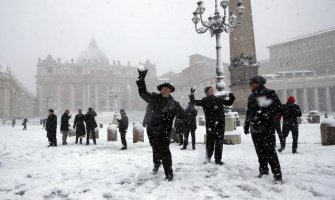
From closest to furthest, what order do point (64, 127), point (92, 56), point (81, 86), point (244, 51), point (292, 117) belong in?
1. point (292, 117)
2. point (64, 127)
3. point (244, 51)
4. point (81, 86)
5. point (92, 56)

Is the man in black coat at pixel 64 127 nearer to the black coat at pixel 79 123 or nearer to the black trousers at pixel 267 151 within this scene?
the black coat at pixel 79 123

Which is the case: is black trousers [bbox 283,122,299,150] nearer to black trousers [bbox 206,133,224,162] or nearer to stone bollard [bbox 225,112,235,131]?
stone bollard [bbox 225,112,235,131]

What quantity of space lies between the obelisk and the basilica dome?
8273 centimetres

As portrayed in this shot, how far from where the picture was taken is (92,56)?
318 feet

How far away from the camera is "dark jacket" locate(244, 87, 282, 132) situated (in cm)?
462

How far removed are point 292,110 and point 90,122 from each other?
765 centimetres

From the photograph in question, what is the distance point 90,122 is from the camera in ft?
36.5

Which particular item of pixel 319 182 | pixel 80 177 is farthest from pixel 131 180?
pixel 319 182

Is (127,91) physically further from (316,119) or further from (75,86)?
(316,119)

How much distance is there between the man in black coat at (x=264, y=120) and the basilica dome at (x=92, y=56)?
92.7 metres

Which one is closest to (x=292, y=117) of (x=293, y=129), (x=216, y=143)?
(x=293, y=129)

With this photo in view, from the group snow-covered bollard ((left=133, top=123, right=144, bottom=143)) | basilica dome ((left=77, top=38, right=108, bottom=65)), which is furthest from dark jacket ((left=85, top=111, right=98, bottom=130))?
basilica dome ((left=77, top=38, right=108, bottom=65))

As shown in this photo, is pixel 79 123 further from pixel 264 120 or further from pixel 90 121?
pixel 264 120

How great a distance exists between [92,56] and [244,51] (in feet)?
290
